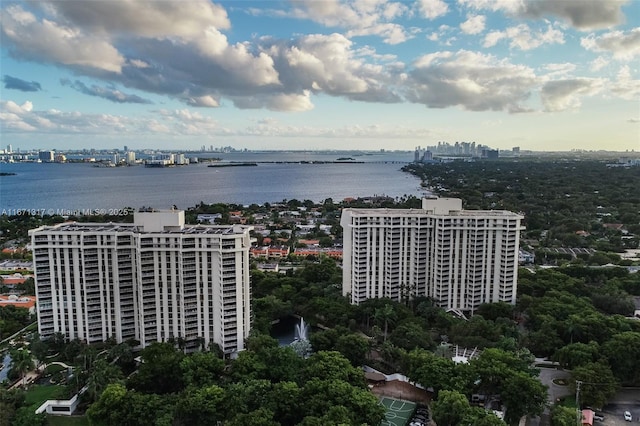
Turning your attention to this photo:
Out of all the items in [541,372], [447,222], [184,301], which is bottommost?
[541,372]

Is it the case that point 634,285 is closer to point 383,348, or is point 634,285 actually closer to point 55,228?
point 383,348

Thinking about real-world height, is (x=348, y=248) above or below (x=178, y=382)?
above

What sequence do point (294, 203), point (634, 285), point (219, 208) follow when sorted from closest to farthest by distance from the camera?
1. point (634, 285)
2. point (219, 208)
3. point (294, 203)

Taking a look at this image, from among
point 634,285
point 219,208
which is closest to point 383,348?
point 634,285

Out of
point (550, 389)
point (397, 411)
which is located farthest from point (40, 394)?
point (550, 389)

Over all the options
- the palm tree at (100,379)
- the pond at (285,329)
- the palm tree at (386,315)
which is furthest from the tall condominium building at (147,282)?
the palm tree at (386,315)

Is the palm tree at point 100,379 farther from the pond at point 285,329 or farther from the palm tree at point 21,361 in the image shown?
the pond at point 285,329

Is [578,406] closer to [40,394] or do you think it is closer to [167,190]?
[40,394]
